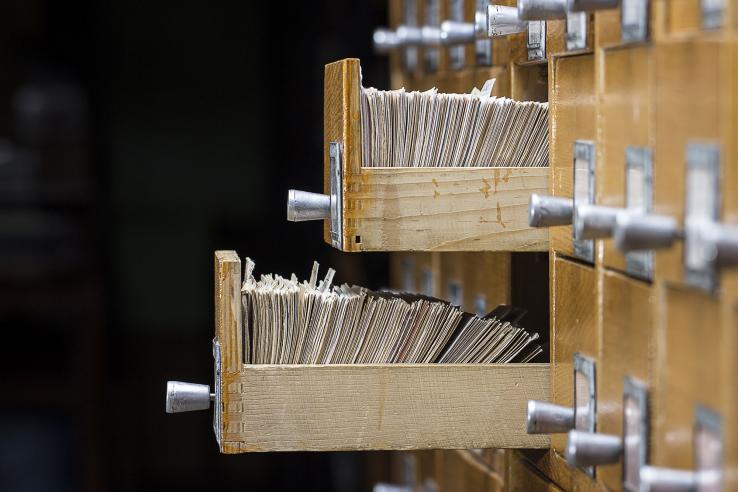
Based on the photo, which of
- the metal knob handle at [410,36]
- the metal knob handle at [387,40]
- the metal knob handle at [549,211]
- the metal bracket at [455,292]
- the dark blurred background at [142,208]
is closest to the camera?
the metal knob handle at [549,211]

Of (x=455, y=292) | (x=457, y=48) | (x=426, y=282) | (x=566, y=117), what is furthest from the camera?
(x=426, y=282)

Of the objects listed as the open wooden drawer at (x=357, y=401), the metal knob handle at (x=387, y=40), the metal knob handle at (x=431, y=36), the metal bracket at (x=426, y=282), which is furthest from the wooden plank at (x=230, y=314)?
the metal knob handle at (x=387, y=40)

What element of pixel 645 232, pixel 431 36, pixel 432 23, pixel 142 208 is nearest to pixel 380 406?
pixel 645 232

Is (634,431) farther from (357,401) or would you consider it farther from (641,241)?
(357,401)

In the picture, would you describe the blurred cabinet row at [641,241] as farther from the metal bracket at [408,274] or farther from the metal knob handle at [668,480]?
the metal bracket at [408,274]

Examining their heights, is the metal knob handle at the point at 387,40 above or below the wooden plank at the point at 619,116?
above

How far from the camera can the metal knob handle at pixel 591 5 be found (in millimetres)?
1546

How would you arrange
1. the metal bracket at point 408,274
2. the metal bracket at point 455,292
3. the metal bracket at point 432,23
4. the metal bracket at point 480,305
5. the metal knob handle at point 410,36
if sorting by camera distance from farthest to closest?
the metal bracket at point 408,274
the metal knob handle at point 410,36
the metal bracket at point 432,23
the metal bracket at point 455,292
the metal bracket at point 480,305

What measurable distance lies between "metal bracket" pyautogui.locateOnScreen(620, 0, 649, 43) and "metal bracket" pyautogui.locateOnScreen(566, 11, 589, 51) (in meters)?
0.13

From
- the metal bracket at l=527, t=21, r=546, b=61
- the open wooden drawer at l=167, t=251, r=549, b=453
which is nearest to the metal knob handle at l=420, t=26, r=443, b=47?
the metal bracket at l=527, t=21, r=546, b=61

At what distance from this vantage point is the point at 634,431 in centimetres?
153

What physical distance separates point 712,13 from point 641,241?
219 millimetres

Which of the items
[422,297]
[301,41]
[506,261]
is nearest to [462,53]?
[506,261]

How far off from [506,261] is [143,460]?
246 cm
